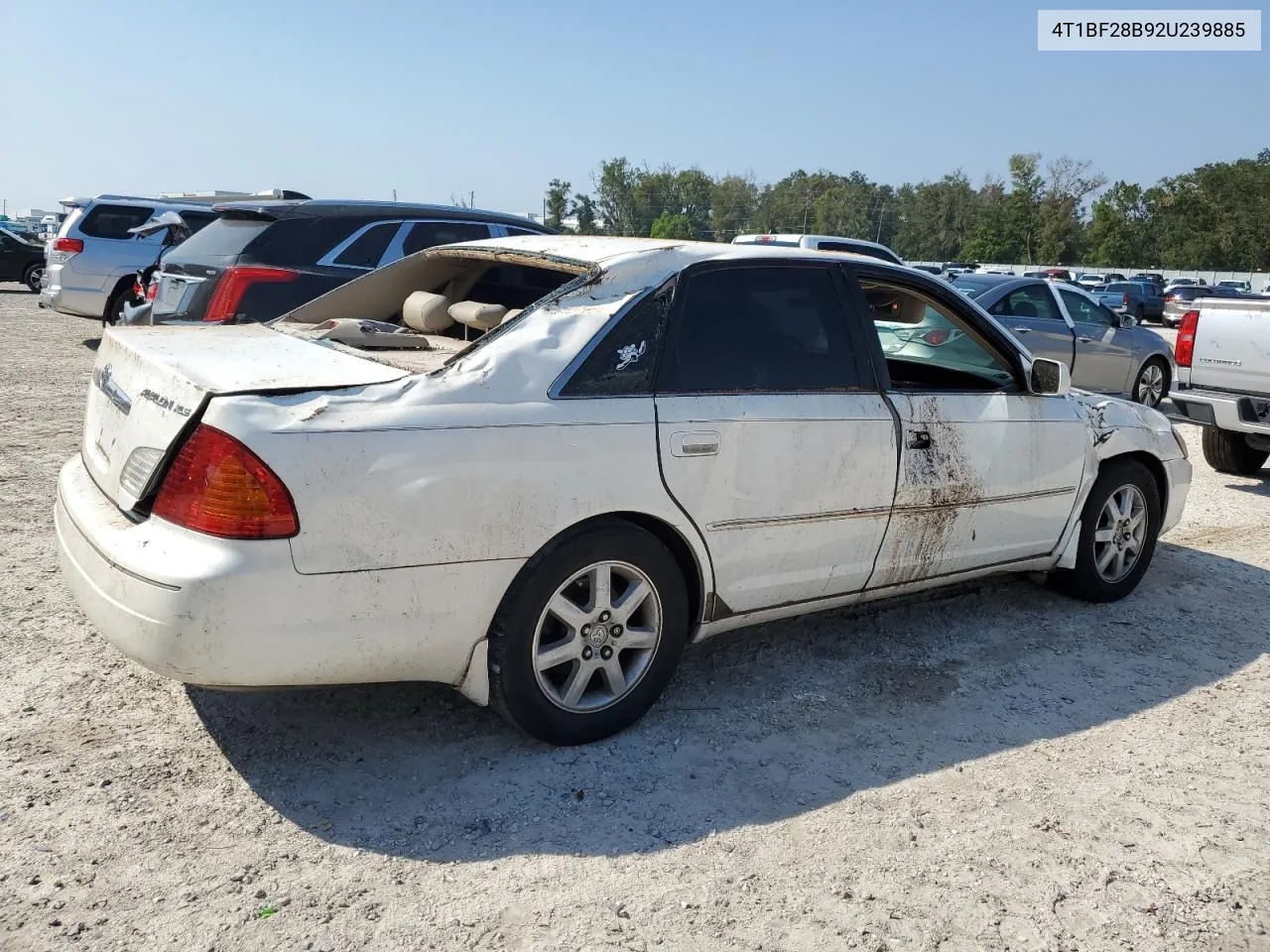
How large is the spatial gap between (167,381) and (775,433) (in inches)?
77.8

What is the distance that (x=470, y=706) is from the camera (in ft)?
12.7

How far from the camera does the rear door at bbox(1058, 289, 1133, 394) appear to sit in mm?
11922

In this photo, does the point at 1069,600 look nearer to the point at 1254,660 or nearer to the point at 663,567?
the point at 1254,660

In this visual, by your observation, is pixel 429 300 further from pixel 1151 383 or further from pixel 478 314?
pixel 1151 383

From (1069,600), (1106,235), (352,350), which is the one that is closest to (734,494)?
(352,350)

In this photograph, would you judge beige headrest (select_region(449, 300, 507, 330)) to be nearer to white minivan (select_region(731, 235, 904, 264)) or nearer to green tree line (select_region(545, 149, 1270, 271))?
white minivan (select_region(731, 235, 904, 264))

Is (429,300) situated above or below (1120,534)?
above

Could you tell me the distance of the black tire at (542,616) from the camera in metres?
3.34

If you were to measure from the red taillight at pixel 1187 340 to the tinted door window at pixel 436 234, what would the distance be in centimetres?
569

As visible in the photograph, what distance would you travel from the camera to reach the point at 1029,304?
456 inches

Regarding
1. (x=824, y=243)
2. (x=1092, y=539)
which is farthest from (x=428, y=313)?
(x=824, y=243)

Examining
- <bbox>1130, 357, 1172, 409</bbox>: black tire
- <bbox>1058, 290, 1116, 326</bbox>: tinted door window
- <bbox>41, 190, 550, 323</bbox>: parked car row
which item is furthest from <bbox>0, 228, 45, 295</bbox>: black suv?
<bbox>1130, 357, 1172, 409</bbox>: black tire

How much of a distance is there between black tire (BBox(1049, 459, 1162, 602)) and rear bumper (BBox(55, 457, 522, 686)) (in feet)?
10.4

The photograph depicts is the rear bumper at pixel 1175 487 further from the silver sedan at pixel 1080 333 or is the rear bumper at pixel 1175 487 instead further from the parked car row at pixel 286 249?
the parked car row at pixel 286 249
